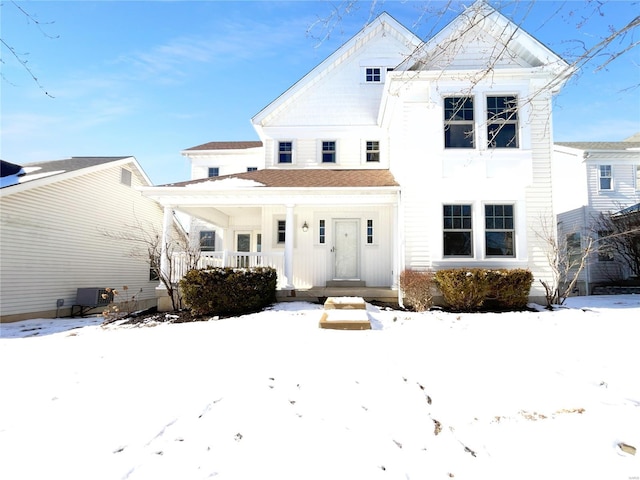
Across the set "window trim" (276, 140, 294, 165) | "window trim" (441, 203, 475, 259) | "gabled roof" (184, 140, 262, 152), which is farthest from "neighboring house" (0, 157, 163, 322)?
"window trim" (441, 203, 475, 259)

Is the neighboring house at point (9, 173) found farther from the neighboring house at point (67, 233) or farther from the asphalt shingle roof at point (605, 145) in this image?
the asphalt shingle roof at point (605, 145)

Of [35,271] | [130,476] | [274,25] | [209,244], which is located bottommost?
[130,476]

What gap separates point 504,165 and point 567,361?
6121 millimetres

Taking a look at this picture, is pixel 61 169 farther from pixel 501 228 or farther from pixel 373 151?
pixel 501 228

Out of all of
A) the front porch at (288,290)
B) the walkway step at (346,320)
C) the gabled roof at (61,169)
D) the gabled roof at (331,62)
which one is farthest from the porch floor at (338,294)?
the gabled roof at (61,169)

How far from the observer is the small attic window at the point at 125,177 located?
13.9m

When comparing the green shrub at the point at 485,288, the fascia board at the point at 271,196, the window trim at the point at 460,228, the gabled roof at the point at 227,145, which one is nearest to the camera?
the green shrub at the point at 485,288

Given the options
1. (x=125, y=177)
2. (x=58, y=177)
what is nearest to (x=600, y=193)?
(x=125, y=177)

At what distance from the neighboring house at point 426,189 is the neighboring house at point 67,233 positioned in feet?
13.9

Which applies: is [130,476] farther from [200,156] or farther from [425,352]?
[200,156]

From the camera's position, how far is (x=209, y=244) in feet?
51.8

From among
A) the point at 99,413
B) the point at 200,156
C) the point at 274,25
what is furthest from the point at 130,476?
the point at 200,156

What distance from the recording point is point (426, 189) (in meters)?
9.14

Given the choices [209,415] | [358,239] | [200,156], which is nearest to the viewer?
[209,415]
